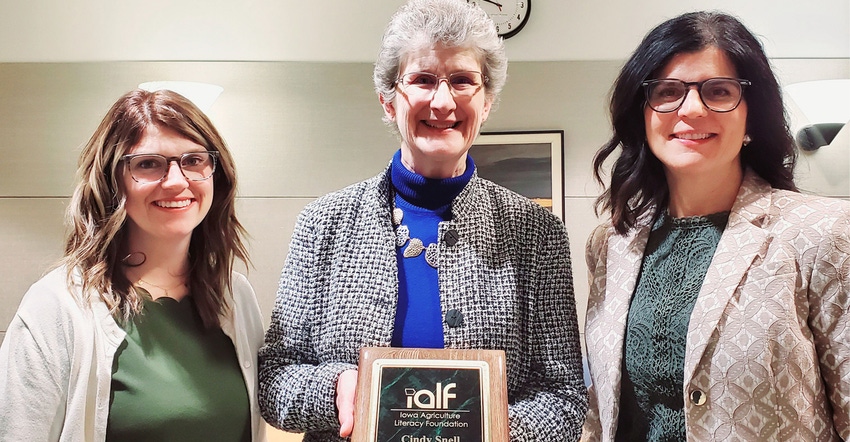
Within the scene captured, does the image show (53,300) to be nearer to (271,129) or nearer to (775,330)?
(775,330)

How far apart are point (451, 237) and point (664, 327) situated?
47 centimetres

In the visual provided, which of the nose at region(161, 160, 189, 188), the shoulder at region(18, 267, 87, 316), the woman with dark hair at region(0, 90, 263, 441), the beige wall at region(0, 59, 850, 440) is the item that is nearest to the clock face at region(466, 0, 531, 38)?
the beige wall at region(0, 59, 850, 440)

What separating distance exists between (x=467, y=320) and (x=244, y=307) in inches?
23.1

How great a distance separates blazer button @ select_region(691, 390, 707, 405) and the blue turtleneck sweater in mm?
487

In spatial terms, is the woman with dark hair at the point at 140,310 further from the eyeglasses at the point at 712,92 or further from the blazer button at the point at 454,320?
the eyeglasses at the point at 712,92

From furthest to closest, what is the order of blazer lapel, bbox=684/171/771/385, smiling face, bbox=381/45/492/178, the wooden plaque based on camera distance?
smiling face, bbox=381/45/492/178 < blazer lapel, bbox=684/171/771/385 < the wooden plaque

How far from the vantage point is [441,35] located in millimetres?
1308

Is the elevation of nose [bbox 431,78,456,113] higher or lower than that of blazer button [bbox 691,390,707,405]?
higher

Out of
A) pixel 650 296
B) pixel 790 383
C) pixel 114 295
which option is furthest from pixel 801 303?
pixel 114 295

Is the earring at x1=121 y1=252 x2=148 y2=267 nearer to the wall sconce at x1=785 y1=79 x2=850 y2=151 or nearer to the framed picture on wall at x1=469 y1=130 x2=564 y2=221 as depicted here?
the framed picture on wall at x1=469 y1=130 x2=564 y2=221

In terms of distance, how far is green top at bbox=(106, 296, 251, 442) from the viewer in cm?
129

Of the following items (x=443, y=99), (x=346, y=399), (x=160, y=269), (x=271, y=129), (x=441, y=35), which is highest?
(x=271, y=129)

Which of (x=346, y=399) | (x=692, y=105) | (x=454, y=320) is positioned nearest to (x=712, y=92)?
(x=692, y=105)

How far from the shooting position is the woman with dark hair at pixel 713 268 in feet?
3.81
